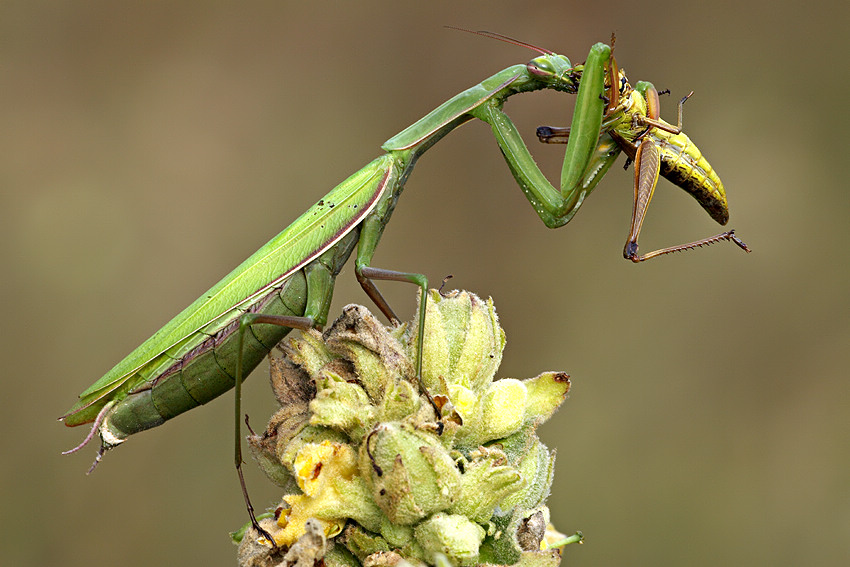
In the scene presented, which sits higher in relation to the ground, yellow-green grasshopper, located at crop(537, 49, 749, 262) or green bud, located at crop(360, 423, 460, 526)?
yellow-green grasshopper, located at crop(537, 49, 749, 262)

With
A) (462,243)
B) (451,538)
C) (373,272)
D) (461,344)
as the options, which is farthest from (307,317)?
A: (462,243)

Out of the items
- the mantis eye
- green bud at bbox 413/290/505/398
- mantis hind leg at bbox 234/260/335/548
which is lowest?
green bud at bbox 413/290/505/398

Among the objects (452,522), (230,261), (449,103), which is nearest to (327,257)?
(449,103)

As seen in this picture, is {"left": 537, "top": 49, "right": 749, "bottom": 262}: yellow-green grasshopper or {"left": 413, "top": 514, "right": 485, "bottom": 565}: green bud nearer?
{"left": 413, "top": 514, "right": 485, "bottom": 565}: green bud

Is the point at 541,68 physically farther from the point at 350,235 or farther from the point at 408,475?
the point at 408,475

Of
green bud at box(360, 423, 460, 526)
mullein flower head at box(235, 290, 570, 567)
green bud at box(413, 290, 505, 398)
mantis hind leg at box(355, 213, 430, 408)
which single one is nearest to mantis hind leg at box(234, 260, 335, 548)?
mantis hind leg at box(355, 213, 430, 408)

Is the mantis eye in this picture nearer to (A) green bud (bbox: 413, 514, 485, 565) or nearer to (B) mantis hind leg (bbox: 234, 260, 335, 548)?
(B) mantis hind leg (bbox: 234, 260, 335, 548)

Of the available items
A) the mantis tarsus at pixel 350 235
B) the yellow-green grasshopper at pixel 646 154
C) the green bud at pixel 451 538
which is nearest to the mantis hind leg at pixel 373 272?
the mantis tarsus at pixel 350 235
